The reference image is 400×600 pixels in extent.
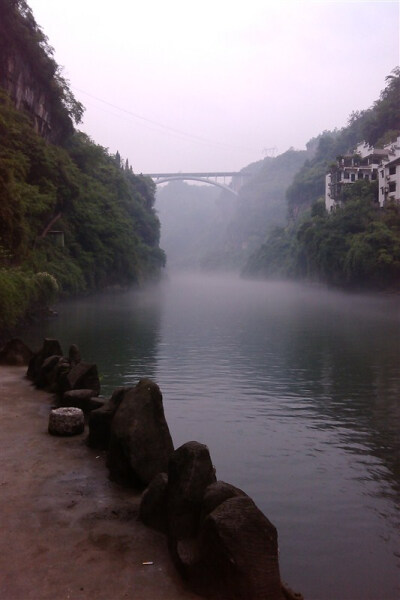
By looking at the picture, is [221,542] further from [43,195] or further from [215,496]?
[43,195]

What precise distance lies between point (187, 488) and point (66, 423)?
434 cm

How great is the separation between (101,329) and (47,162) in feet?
48.6

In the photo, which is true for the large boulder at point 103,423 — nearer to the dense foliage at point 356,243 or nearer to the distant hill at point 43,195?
the distant hill at point 43,195

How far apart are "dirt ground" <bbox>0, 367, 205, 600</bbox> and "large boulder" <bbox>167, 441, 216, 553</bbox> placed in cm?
34

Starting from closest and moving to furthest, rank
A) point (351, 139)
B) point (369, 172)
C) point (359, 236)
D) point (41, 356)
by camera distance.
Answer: point (41, 356)
point (359, 236)
point (369, 172)
point (351, 139)

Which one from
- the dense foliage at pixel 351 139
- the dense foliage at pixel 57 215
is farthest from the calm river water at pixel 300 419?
the dense foliage at pixel 351 139

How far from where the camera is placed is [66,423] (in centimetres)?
900

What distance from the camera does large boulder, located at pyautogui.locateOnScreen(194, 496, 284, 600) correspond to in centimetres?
436

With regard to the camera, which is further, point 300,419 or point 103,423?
point 300,419

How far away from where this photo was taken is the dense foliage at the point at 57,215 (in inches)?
969

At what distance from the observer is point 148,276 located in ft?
282

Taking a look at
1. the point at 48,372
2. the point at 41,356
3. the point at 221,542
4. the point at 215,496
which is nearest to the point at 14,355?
the point at 41,356

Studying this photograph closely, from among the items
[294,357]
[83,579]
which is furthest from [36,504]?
[294,357]

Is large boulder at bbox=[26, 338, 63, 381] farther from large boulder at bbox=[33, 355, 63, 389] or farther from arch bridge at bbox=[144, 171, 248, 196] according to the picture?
arch bridge at bbox=[144, 171, 248, 196]
